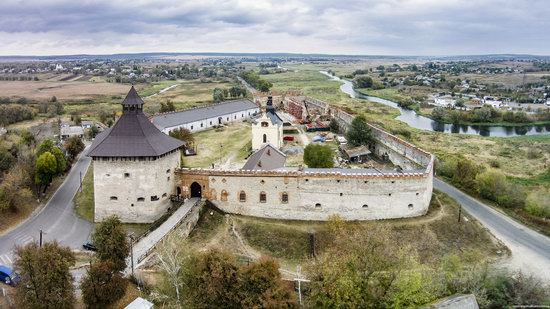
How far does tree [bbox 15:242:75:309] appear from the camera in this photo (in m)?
25.4

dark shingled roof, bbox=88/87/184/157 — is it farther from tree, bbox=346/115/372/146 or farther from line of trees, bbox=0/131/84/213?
tree, bbox=346/115/372/146

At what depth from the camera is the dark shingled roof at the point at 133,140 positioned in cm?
3750

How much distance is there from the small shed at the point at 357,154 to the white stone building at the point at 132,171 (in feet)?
84.8

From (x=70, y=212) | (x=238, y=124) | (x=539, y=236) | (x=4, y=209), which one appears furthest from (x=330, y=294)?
(x=238, y=124)

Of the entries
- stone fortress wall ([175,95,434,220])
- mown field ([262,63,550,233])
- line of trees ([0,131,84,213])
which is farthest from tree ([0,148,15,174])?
mown field ([262,63,550,233])

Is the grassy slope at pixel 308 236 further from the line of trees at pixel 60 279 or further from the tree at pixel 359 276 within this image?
the line of trees at pixel 60 279

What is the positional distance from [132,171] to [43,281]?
1379 centimetres

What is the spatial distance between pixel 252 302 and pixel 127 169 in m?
18.7

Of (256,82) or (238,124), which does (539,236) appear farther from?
(256,82)

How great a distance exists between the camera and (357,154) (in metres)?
57.8

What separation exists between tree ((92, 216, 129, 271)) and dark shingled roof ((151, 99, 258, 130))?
131 ft

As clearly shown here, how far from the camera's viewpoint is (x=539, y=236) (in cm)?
3906

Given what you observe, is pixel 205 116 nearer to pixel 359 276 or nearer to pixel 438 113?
pixel 438 113

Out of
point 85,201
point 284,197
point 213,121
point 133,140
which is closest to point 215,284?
point 284,197
